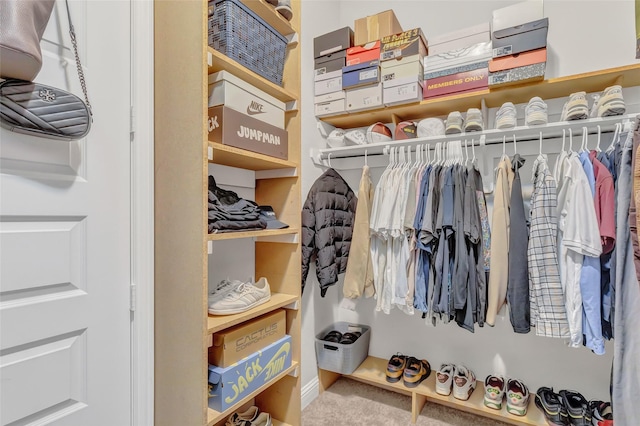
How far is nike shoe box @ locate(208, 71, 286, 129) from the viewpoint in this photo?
1153 millimetres

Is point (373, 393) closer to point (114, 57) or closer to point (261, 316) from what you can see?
point (261, 316)

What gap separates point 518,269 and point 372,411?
3.79 ft

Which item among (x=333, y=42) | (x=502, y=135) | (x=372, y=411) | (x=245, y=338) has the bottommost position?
(x=372, y=411)

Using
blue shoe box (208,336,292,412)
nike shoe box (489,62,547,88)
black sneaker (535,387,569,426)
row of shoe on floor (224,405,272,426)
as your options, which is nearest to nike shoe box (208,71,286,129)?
blue shoe box (208,336,292,412)

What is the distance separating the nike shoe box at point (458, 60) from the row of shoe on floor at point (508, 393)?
1.70 m

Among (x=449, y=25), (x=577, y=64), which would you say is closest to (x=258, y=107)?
(x=449, y=25)

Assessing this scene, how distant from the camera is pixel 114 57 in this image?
114 cm

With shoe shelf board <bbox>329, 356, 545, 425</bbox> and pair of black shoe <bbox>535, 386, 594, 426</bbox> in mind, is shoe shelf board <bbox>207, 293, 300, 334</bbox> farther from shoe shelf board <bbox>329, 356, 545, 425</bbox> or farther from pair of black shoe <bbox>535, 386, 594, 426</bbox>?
pair of black shoe <bbox>535, 386, 594, 426</bbox>

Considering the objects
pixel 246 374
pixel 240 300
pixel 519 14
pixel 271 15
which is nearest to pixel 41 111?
pixel 240 300

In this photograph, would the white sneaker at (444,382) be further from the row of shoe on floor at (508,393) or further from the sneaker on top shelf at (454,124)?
the sneaker on top shelf at (454,124)

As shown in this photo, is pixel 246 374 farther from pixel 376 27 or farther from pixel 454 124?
pixel 376 27

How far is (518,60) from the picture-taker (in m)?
1.53

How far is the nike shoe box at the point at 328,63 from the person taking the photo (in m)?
1.99

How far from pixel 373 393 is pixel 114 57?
2221 millimetres
